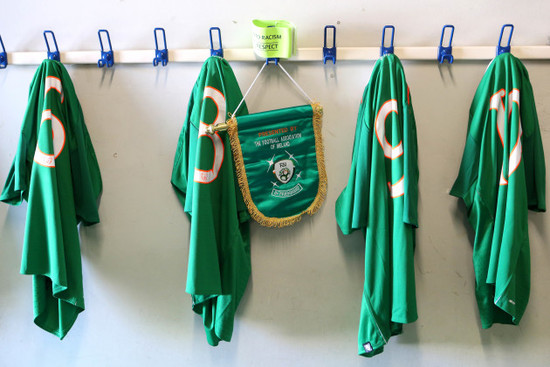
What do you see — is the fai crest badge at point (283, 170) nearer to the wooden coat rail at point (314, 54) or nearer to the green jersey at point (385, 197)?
the green jersey at point (385, 197)

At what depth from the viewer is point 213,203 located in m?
1.23

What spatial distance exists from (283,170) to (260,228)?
21 cm

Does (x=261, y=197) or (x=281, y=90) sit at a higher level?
(x=281, y=90)

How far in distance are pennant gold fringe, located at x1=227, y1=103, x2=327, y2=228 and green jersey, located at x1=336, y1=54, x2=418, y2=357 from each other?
9cm

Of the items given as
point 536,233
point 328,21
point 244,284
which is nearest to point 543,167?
point 536,233

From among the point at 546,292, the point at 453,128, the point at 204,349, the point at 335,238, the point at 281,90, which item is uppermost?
the point at 281,90

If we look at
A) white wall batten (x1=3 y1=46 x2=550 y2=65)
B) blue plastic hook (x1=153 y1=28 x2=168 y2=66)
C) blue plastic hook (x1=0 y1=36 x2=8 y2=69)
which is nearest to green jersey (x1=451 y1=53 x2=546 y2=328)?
white wall batten (x1=3 y1=46 x2=550 y2=65)

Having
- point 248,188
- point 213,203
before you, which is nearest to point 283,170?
point 248,188

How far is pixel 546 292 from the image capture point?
1349 mm

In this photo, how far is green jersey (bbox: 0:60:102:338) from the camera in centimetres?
120

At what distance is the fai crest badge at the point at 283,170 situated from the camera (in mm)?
1257

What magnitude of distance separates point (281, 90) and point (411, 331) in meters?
0.85

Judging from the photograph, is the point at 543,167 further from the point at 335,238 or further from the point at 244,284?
the point at 244,284

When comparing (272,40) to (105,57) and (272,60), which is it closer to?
(272,60)
